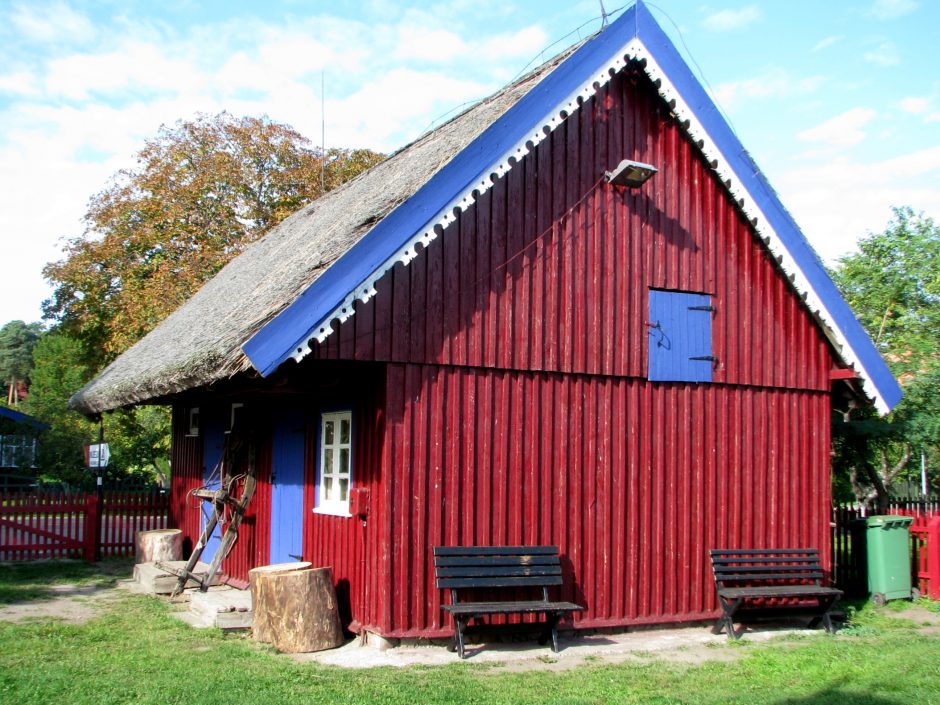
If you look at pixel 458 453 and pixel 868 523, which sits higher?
pixel 458 453

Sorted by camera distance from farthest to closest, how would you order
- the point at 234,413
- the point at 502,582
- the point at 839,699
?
the point at 234,413 < the point at 502,582 < the point at 839,699

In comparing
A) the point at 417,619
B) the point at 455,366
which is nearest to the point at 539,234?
the point at 455,366

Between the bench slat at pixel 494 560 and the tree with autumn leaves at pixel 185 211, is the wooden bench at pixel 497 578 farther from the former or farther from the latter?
the tree with autumn leaves at pixel 185 211

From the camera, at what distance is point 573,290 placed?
403 inches

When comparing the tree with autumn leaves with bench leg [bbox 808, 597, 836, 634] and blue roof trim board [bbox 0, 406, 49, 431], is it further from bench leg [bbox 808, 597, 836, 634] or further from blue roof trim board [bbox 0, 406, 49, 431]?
bench leg [bbox 808, 597, 836, 634]

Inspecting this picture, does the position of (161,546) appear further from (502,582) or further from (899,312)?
(899,312)

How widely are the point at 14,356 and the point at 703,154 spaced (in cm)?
8780

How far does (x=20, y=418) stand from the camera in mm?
33812

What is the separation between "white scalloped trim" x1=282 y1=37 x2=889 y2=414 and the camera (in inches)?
350

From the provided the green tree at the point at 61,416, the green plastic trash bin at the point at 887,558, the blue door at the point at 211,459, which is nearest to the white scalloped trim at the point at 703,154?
the green plastic trash bin at the point at 887,558

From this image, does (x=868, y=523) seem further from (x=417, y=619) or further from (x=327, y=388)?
(x=327, y=388)

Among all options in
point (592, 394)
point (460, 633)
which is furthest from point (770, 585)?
point (460, 633)

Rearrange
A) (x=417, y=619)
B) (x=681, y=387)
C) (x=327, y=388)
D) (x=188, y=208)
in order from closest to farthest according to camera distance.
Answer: (x=417, y=619), (x=327, y=388), (x=681, y=387), (x=188, y=208)

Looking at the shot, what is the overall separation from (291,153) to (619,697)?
85.3ft
